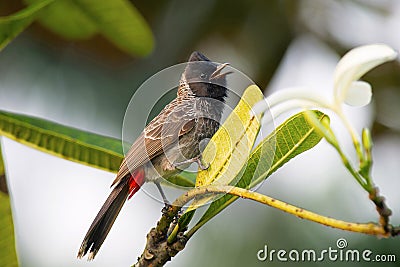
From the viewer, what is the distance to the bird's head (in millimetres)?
1271

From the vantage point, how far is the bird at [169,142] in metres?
1.26

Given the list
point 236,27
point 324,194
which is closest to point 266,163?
point 324,194

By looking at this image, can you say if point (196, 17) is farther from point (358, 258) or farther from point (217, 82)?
point (217, 82)

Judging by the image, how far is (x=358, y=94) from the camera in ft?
2.39

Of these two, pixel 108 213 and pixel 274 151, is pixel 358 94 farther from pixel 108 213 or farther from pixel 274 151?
pixel 108 213

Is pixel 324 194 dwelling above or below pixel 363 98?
below

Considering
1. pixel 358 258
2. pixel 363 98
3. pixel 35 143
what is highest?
pixel 363 98

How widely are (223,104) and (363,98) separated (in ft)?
1.92

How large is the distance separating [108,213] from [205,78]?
307mm

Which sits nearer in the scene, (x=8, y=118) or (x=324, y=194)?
(x=8, y=118)

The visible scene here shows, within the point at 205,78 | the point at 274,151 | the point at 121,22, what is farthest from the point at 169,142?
the point at 121,22

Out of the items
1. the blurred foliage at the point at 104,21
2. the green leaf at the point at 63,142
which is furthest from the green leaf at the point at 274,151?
the blurred foliage at the point at 104,21

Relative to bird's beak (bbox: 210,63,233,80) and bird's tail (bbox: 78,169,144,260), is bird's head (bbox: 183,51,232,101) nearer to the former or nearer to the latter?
bird's beak (bbox: 210,63,233,80)

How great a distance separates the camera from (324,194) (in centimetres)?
219
